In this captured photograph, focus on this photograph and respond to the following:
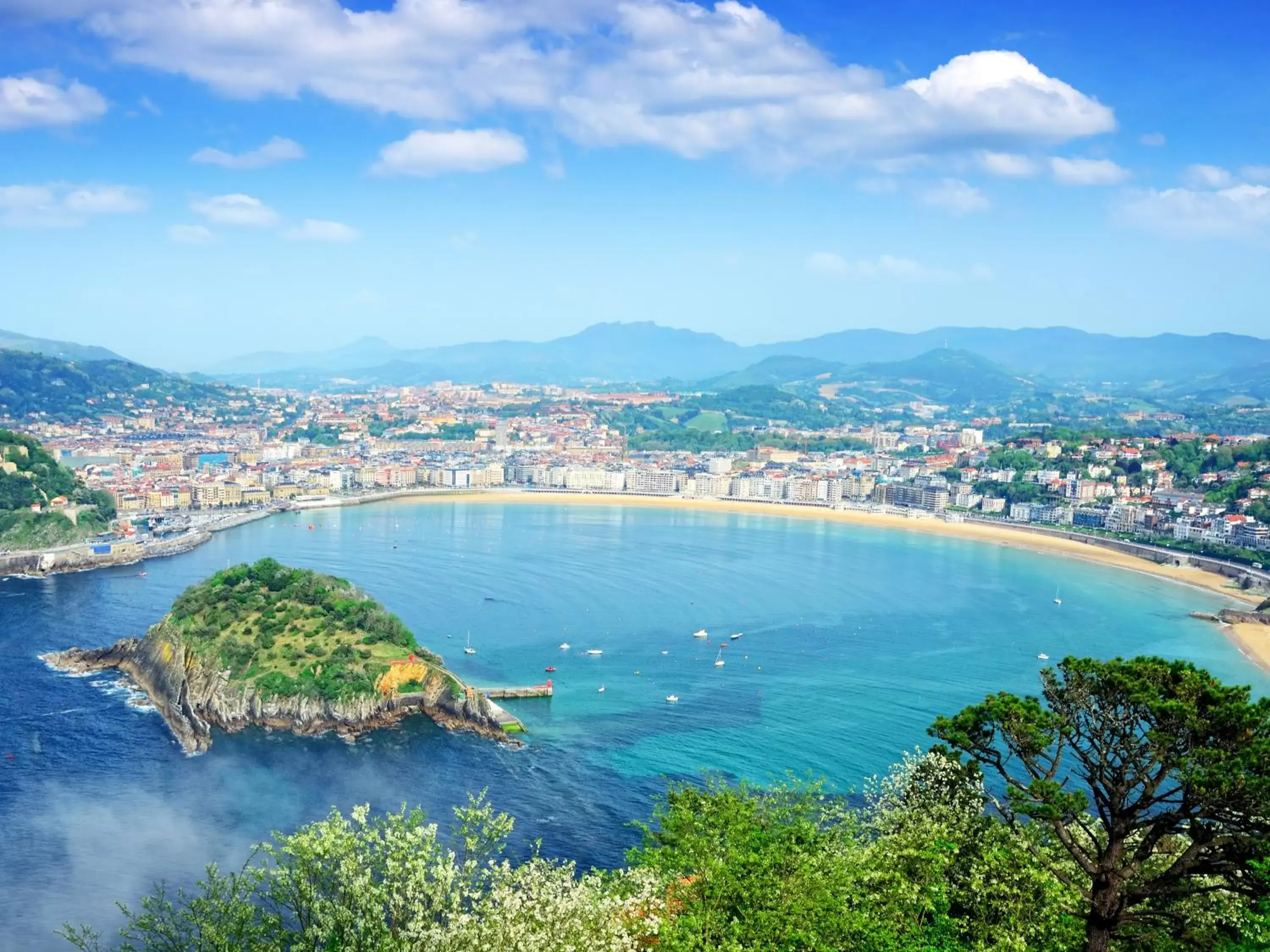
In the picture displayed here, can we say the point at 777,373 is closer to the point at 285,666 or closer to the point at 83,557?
the point at 83,557

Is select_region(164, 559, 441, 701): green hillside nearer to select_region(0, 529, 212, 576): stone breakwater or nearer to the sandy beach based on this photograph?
select_region(0, 529, 212, 576): stone breakwater

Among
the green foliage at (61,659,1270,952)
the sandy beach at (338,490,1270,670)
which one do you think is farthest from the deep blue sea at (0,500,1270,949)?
the green foliage at (61,659,1270,952)

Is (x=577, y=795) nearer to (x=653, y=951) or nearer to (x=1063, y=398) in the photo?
(x=653, y=951)

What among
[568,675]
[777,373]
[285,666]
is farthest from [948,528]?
[777,373]

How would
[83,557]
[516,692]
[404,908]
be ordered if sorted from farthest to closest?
[83,557] → [516,692] → [404,908]

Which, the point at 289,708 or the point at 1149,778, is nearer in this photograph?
the point at 1149,778
